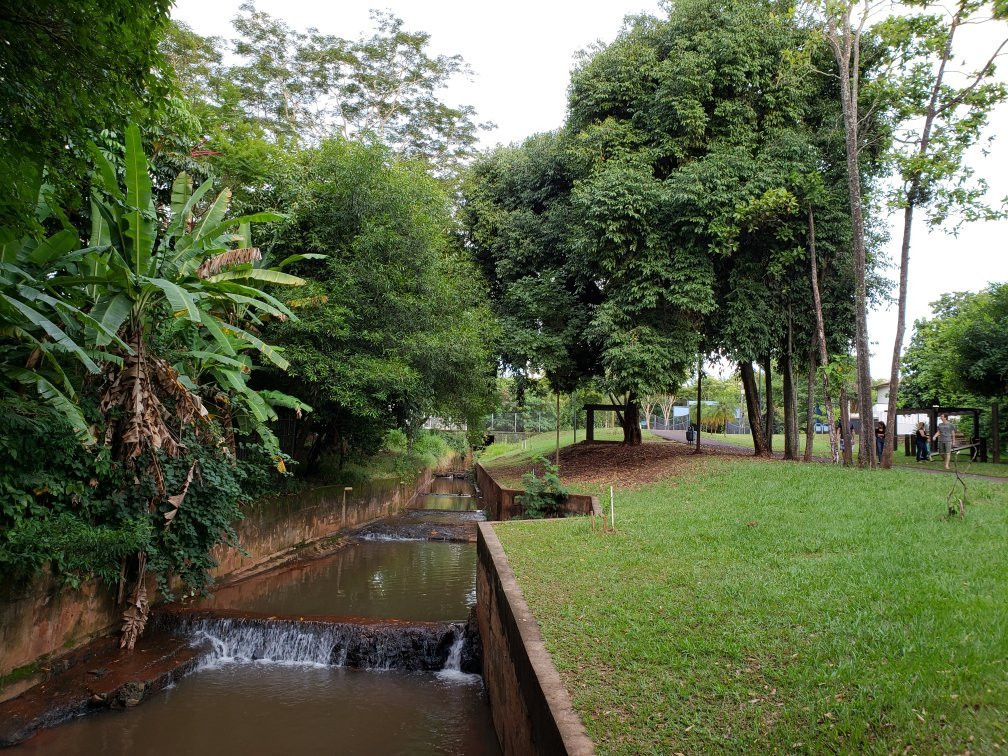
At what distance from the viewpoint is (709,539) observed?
26.2 feet

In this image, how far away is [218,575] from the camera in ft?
33.6

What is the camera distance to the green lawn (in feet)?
10.9

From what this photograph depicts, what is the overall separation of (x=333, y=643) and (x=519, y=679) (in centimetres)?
373

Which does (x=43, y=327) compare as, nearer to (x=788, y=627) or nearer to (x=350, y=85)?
(x=788, y=627)

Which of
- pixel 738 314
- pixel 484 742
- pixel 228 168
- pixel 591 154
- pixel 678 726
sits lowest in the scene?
pixel 484 742

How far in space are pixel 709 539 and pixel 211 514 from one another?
6.61 metres

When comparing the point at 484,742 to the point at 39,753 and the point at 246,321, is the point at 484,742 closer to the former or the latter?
the point at 39,753

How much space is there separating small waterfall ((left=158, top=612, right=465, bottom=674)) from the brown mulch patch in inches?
315

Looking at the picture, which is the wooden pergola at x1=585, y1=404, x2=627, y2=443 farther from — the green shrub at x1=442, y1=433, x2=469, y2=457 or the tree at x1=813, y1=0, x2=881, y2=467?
the green shrub at x1=442, y1=433, x2=469, y2=457

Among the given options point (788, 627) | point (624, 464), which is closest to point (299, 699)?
point (788, 627)

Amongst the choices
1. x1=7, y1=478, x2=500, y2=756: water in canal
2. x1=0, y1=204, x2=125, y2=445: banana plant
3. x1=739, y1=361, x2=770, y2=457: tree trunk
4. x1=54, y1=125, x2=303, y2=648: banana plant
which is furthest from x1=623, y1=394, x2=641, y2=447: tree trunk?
x1=0, y1=204, x2=125, y2=445: banana plant

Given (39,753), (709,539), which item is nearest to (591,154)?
(709,539)

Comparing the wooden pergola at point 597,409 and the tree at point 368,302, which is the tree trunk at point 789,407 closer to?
the wooden pergola at point 597,409

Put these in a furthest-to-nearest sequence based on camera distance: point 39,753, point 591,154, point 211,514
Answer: point 591,154
point 211,514
point 39,753
